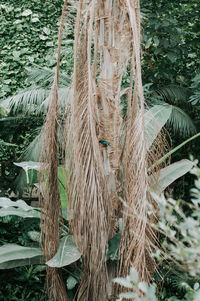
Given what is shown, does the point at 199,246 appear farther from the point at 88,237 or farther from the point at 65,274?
the point at 65,274

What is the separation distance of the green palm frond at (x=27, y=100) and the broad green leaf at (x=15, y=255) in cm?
188

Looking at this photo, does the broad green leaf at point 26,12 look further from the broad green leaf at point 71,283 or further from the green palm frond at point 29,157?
the broad green leaf at point 71,283

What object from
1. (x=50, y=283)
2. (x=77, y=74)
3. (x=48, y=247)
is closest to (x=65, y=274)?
(x=50, y=283)

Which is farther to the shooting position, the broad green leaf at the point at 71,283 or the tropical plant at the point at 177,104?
the tropical plant at the point at 177,104

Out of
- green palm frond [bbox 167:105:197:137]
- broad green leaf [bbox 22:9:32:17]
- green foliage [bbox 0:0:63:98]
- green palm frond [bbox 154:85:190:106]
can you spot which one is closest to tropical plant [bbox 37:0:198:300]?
green palm frond [bbox 167:105:197:137]

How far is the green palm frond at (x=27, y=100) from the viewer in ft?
13.5

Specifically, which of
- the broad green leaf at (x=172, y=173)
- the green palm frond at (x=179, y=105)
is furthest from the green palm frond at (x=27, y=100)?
the broad green leaf at (x=172, y=173)

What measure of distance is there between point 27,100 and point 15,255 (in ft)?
6.82

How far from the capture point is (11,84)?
15.9 feet

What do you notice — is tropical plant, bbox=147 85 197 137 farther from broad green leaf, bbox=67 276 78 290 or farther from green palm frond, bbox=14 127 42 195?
broad green leaf, bbox=67 276 78 290

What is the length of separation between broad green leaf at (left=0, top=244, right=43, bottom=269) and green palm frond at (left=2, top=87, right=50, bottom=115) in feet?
6.16

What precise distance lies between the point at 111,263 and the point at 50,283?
0.46 meters

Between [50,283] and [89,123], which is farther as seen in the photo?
[50,283]

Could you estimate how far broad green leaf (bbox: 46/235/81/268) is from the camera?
2193 millimetres
